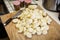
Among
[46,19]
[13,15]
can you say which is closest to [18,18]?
[13,15]

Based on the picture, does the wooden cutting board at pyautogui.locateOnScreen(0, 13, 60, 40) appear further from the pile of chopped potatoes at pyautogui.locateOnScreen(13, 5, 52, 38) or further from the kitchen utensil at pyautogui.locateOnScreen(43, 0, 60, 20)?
the kitchen utensil at pyautogui.locateOnScreen(43, 0, 60, 20)

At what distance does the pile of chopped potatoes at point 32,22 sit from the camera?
846 millimetres

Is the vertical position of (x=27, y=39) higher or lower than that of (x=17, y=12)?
lower

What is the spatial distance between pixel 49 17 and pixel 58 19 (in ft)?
0.19

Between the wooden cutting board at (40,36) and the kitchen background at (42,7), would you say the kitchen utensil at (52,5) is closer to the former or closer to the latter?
the kitchen background at (42,7)

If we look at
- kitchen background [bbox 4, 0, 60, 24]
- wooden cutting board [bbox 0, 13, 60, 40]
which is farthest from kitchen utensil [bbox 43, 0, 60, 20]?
wooden cutting board [bbox 0, 13, 60, 40]

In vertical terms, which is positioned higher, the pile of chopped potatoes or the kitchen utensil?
the kitchen utensil

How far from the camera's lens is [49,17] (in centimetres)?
98

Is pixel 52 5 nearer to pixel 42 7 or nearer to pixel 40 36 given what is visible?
pixel 42 7

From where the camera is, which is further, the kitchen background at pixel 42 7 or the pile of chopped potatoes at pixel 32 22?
the kitchen background at pixel 42 7

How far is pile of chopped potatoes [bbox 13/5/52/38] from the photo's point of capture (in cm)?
85

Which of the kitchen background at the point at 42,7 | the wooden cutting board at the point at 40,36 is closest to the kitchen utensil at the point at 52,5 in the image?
the kitchen background at the point at 42,7

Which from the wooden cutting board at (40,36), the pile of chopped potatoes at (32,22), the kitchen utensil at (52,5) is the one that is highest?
the kitchen utensil at (52,5)

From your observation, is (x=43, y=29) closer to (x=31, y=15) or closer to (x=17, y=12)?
(x=31, y=15)
